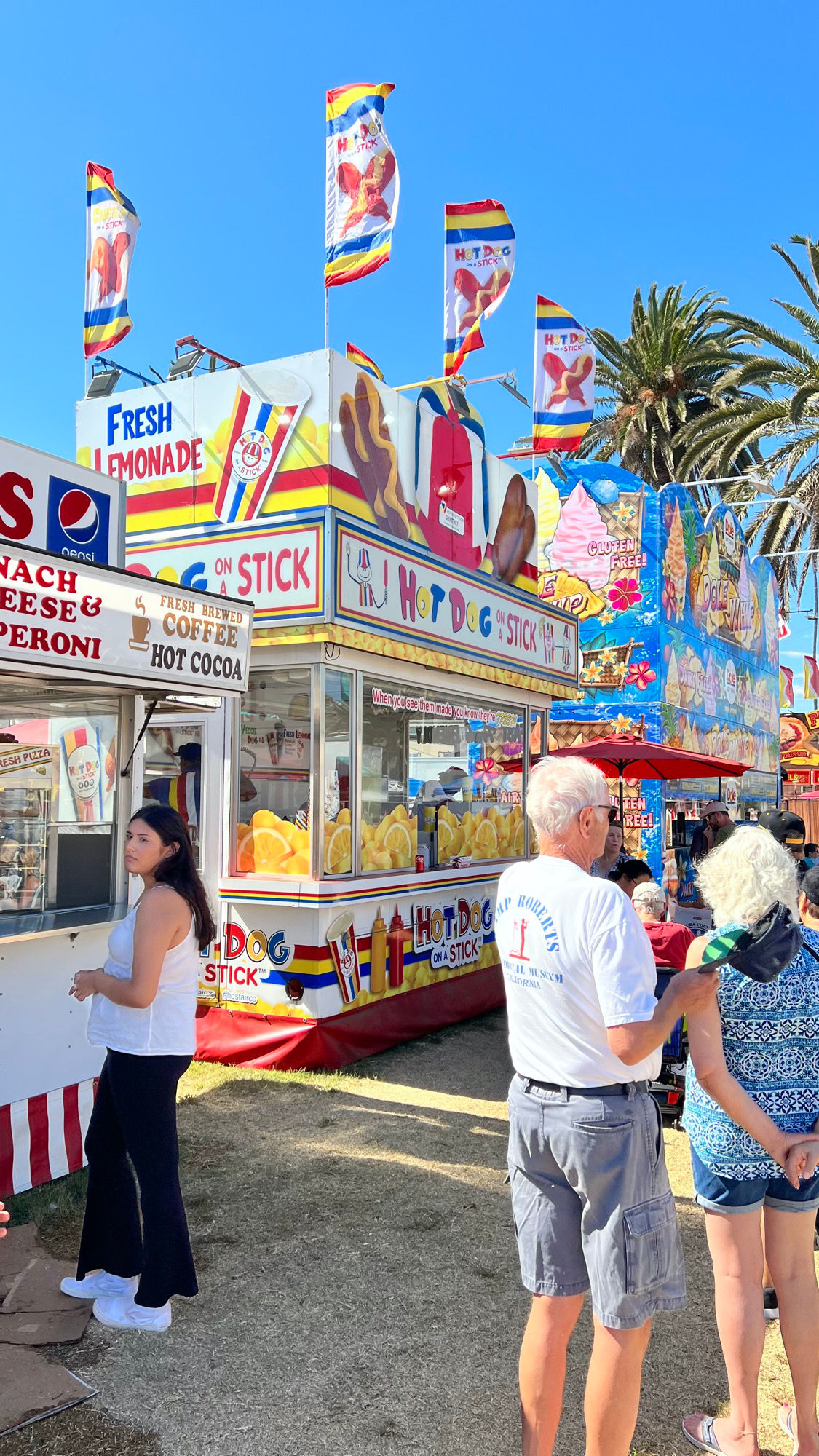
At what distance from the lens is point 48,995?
183 inches

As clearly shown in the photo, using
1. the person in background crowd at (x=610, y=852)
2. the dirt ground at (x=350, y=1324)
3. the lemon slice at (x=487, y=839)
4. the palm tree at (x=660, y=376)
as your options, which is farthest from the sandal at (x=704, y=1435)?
the palm tree at (x=660, y=376)

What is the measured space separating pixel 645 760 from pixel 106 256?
6.17 meters

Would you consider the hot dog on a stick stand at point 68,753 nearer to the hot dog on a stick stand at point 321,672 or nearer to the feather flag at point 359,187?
the hot dog on a stick stand at point 321,672

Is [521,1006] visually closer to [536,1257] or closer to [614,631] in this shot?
[536,1257]

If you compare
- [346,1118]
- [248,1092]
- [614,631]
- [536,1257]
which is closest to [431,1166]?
[346,1118]

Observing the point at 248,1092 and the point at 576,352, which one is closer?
the point at 248,1092

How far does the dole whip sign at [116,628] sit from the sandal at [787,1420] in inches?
135

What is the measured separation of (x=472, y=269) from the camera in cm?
916

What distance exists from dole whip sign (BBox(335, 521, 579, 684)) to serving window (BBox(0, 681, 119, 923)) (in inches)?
74.0

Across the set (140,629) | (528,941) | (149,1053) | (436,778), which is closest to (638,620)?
(436,778)

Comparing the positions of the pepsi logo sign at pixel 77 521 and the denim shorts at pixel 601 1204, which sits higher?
the pepsi logo sign at pixel 77 521

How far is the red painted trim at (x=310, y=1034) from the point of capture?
21.3 feet

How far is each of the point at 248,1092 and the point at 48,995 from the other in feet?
6.23

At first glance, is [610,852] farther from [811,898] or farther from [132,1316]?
[132,1316]
